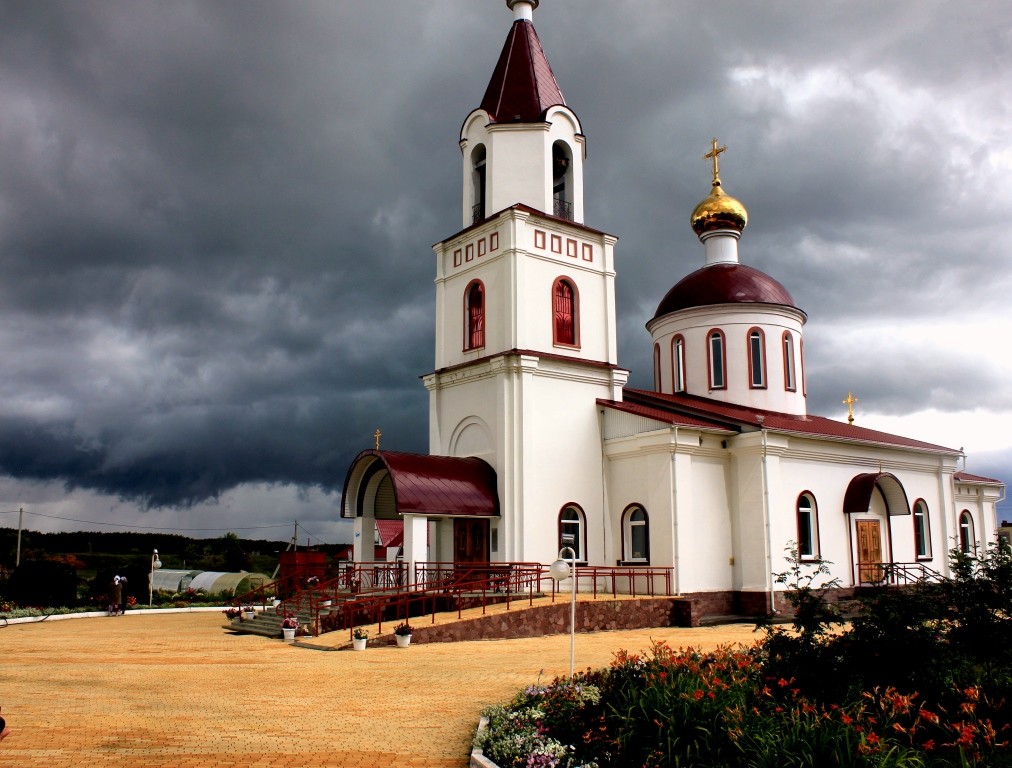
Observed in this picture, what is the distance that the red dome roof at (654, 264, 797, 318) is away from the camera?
29453 millimetres

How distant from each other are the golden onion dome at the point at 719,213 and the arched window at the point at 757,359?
188 inches

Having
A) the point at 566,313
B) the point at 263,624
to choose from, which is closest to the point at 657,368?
the point at 566,313

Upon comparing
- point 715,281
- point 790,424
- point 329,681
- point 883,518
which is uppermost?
point 715,281

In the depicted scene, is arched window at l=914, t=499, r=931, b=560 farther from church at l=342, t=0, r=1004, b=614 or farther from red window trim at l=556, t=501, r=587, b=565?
red window trim at l=556, t=501, r=587, b=565

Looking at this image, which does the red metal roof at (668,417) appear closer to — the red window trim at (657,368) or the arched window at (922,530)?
the red window trim at (657,368)

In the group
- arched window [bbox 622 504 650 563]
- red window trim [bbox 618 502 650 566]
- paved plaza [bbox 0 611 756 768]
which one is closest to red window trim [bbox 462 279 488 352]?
red window trim [bbox 618 502 650 566]

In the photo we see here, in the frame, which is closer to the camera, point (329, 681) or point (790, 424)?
point (329, 681)

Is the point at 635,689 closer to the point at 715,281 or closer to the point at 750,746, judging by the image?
the point at 750,746

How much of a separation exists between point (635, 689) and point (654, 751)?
1.24 m

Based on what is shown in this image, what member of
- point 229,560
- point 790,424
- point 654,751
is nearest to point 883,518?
point 790,424

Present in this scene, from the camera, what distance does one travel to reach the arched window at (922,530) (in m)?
27.6

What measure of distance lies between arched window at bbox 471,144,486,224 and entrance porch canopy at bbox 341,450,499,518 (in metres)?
7.17

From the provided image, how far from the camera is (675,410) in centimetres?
2480

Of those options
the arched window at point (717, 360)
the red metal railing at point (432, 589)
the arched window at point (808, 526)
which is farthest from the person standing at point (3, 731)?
the arched window at point (717, 360)
